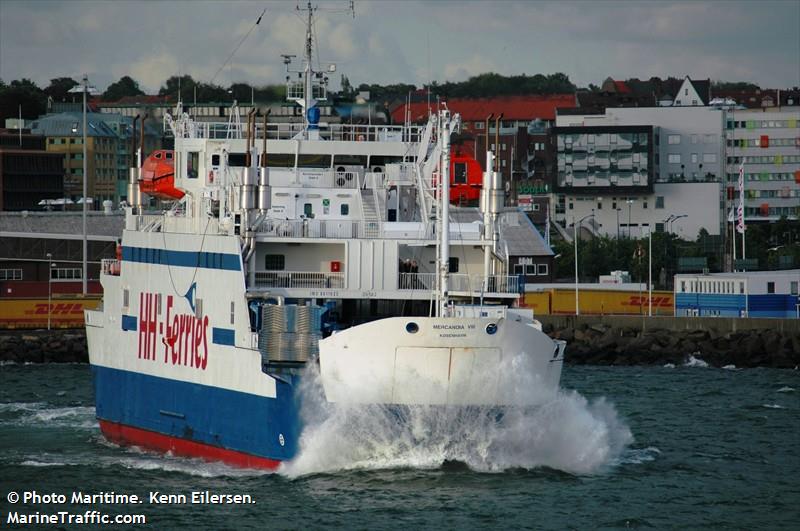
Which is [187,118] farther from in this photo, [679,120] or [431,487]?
[679,120]

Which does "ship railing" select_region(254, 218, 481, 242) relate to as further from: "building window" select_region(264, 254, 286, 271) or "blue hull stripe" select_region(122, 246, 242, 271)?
"blue hull stripe" select_region(122, 246, 242, 271)

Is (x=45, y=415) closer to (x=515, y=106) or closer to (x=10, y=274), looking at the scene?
(x=10, y=274)

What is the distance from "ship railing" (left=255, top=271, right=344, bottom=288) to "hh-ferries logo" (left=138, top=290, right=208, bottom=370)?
1780mm

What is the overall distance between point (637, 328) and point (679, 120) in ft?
216

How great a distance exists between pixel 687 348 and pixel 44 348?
2577cm

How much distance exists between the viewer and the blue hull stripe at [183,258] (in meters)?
38.2

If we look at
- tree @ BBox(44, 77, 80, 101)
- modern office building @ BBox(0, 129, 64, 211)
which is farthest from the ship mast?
tree @ BBox(44, 77, 80, 101)

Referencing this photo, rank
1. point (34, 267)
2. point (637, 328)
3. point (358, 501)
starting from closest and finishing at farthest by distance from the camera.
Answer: point (358, 501)
point (637, 328)
point (34, 267)

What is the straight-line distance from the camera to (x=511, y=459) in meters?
35.3

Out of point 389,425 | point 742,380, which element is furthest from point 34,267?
point 389,425

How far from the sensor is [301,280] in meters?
38.4

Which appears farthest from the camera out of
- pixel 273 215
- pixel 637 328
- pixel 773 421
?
pixel 637 328

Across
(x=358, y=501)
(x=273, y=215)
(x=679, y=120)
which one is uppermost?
(x=679, y=120)

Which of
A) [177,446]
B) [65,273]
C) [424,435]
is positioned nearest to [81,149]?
[65,273]
